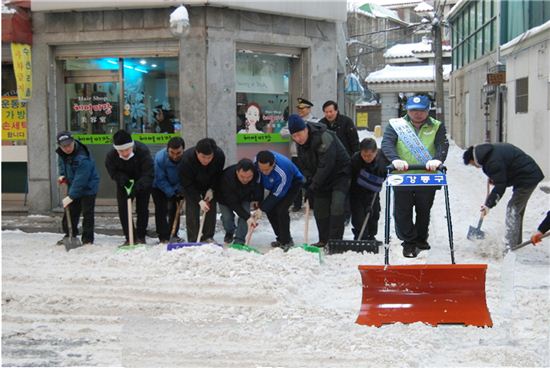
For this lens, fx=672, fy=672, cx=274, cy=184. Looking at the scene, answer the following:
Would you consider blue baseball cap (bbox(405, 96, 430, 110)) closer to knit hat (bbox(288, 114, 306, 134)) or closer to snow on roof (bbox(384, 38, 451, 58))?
knit hat (bbox(288, 114, 306, 134))

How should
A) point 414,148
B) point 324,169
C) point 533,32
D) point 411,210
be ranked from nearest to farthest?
point 414,148
point 411,210
point 324,169
point 533,32

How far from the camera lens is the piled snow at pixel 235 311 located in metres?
4.75

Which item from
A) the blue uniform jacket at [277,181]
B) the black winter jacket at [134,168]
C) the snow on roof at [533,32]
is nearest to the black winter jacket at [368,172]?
the blue uniform jacket at [277,181]

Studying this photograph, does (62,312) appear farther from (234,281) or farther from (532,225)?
(532,225)

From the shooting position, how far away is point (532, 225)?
1005 centimetres

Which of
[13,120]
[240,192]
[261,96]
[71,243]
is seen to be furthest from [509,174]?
[13,120]

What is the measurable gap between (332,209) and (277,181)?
30.0 inches

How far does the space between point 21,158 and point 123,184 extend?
4.35 metres

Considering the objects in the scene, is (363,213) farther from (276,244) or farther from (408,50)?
(408,50)

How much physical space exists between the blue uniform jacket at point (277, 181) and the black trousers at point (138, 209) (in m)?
1.59

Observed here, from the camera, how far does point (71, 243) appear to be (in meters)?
8.66

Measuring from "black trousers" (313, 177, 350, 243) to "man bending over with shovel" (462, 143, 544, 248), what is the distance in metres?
1.52

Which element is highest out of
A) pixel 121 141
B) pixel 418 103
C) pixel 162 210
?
pixel 418 103

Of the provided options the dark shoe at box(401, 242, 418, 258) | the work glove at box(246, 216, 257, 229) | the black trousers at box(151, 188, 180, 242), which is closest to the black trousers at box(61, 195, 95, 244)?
the black trousers at box(151, 188, 180, 242)
